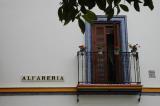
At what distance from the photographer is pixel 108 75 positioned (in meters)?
11.3

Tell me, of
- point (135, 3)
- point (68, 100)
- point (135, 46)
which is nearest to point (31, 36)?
point (68, 100)

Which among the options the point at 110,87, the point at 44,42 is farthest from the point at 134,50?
the point at 44,42

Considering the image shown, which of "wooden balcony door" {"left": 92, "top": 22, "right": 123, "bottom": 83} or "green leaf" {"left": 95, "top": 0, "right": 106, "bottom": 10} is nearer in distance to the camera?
"green leaf" {"left": 95, "top": 0, "right": 106, "bottom": 10}

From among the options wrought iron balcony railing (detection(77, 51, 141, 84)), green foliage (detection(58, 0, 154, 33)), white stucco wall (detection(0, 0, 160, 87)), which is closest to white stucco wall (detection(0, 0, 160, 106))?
white stucco wall (detection(0, 0, 160, 87))

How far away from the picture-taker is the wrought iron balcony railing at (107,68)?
36.5ft

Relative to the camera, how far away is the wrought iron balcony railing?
438 inches

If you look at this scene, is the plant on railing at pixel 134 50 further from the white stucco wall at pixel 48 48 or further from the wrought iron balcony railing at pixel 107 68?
the white stucco wall at pixel 48 48

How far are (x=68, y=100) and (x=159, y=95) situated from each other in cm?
229

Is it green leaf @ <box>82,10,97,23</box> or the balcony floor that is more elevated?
green leaf @ <box>82,10,97,23</box>


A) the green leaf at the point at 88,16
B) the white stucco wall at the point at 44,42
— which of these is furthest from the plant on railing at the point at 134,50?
the green leaf at the point at 88,16

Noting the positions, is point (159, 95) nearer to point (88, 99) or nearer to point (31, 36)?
point (88, 99)

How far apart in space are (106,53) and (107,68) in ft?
1.27

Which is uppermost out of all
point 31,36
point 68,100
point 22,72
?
point 31,36

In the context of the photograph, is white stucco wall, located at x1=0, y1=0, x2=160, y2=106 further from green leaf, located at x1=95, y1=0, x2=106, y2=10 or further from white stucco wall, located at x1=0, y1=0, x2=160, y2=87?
green leaf, located at x1=95, y1=0, x2=106, y2=10
